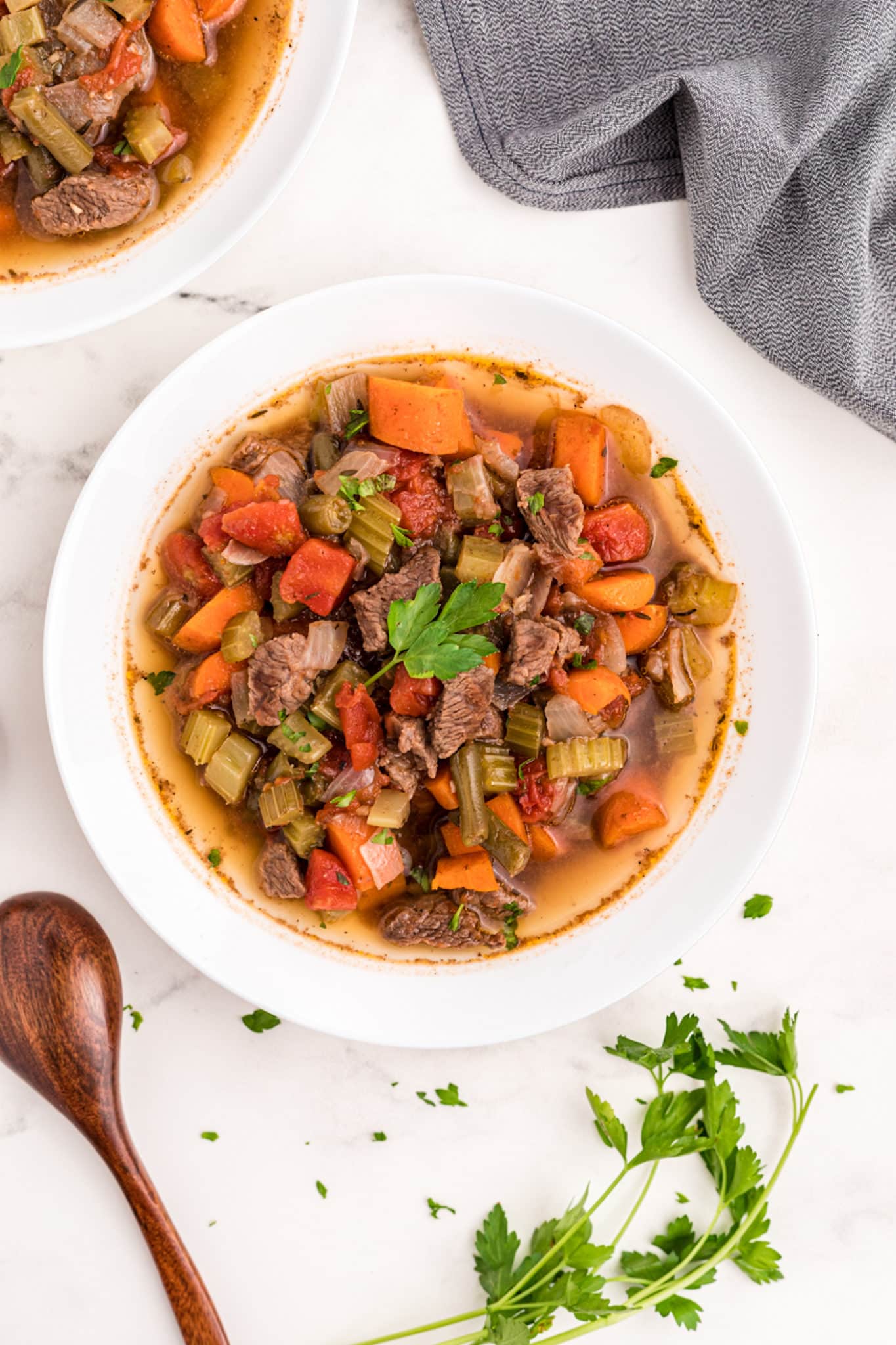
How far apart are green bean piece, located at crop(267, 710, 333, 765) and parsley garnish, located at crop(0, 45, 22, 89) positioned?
215 centimetres

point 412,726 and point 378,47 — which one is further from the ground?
point 378,47

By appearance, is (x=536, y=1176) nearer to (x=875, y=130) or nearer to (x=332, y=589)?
(x=332, y=589)

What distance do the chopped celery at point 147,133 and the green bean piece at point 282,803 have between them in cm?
210

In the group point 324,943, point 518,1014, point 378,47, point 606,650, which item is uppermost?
point 378,47

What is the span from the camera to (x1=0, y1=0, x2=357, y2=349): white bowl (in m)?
2.96

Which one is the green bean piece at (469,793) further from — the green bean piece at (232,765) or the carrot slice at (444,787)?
the green bean piece at (232,765)

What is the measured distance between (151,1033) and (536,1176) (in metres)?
1.47

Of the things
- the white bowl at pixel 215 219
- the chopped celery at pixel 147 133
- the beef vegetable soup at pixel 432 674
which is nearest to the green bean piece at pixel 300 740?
the beef vegetable soup at pixel 432 674

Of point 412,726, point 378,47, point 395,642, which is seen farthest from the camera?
point 378,47

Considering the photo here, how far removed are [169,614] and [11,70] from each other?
174cm

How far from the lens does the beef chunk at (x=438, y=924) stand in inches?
126

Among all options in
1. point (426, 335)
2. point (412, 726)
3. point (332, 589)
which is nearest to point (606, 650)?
point (412, 726)

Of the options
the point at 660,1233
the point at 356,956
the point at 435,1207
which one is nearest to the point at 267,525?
the point at 356,956

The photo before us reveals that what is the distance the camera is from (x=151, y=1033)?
3352mm
